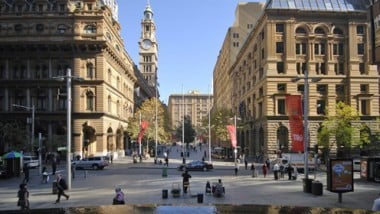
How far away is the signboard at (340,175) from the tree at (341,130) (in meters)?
34.4

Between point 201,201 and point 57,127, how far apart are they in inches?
2056

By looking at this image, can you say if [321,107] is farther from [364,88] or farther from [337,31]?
[337,31]

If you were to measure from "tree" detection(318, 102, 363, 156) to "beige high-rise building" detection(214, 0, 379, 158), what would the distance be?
218 inches

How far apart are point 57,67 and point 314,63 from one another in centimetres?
4063

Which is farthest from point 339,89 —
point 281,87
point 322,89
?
point 281,87

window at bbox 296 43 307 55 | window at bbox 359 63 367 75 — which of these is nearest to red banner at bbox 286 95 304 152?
window at bbox 296 43 307 55

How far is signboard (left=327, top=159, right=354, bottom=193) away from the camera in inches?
1010

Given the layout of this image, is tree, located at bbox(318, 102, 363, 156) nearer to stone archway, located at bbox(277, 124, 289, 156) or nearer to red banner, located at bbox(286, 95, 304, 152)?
stone archway, located at bbox(277, 124, 289, 156)

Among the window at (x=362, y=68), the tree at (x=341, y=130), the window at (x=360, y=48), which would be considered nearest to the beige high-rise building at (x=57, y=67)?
the tree at (x=341, y=130)

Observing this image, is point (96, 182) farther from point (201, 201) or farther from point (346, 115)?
point (346, 115)

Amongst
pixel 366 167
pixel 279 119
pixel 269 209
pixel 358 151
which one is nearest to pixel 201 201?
pixel 269 209

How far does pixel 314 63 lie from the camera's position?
2724 inches

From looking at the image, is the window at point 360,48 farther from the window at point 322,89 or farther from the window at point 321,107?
the window at point 321,107

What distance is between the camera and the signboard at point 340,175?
25.7 meters
